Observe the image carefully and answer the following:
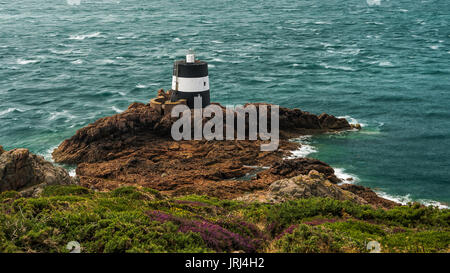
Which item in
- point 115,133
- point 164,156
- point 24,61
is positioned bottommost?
point 164,156

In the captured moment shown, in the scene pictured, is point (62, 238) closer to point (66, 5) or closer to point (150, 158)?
point (150, 158)

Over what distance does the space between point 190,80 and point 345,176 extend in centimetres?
1664

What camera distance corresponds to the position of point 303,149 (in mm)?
40000

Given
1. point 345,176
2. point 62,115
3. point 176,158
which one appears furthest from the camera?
point 62,115

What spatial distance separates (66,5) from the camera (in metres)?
162

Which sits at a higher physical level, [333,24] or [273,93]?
[333,24]

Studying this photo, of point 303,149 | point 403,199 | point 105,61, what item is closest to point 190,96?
point 303,149

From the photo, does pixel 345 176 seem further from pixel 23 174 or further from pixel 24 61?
pixel 24 61

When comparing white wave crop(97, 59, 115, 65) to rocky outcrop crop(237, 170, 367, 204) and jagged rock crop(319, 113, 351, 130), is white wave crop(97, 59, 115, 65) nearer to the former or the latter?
jagged rock crop(319, 113, 351, 130)

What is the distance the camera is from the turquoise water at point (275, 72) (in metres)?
40.7

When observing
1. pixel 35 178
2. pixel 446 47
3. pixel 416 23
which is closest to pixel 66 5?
pixel 416 23

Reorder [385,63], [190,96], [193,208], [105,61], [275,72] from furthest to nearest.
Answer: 1. [105,61]
2. [385,63]
3. [275,72]
4. [190,96]
5. [193,208]

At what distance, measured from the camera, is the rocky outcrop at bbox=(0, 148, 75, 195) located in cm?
2092

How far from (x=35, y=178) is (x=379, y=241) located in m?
16.5
